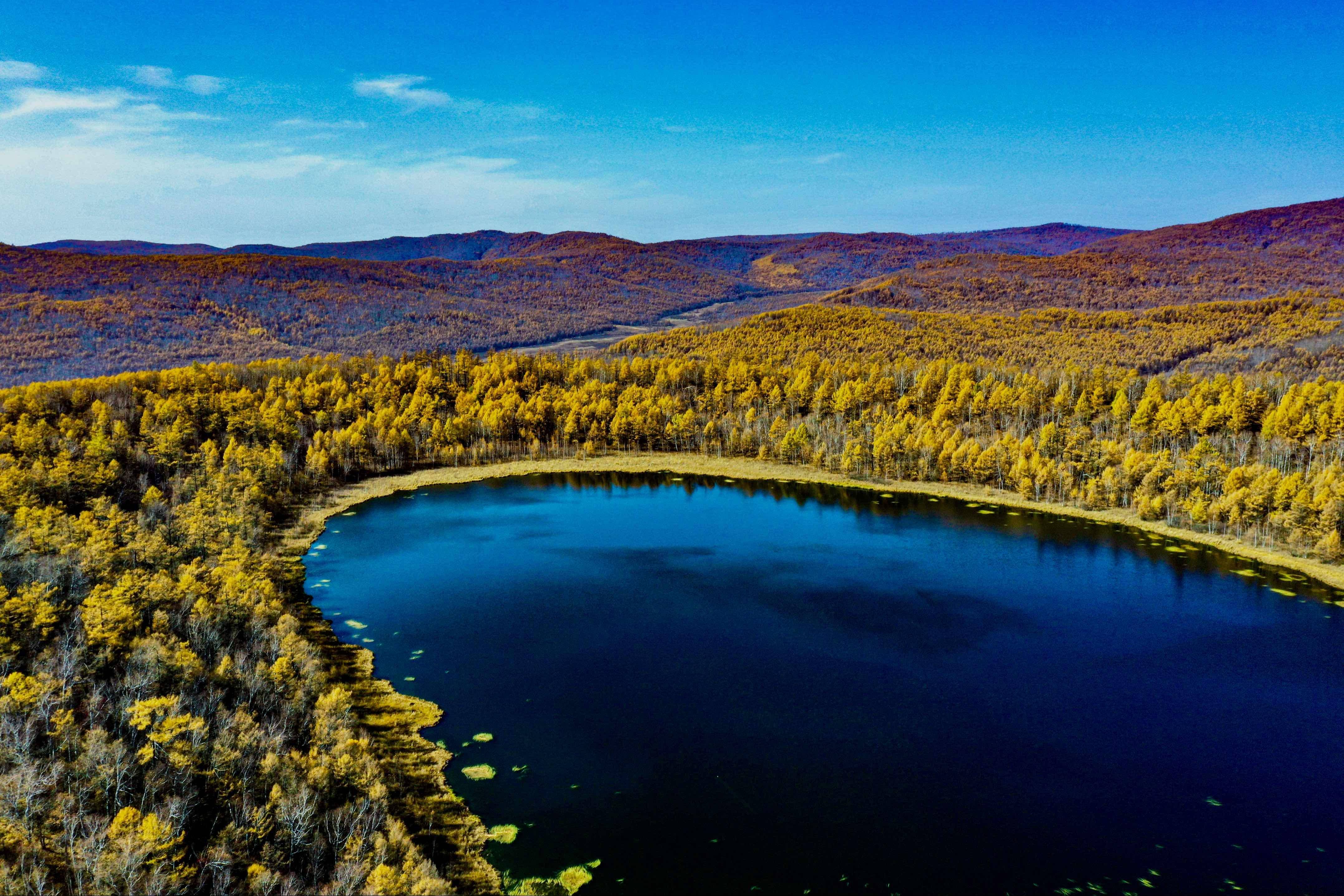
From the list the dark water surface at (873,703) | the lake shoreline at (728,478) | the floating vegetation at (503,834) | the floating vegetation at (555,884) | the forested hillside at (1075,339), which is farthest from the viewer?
the forested hillside at (1075,339)

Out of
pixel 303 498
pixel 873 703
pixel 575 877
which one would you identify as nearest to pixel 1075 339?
pixel 873 703

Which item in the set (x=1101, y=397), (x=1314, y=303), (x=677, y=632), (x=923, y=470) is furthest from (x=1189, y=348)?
(x=677, y=632)

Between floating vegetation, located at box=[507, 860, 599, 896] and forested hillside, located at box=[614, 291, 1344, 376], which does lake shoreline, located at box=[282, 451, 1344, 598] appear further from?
floating vegetation, located at box=[507, 860, 599, 896]

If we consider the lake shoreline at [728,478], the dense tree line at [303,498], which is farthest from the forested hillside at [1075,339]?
the lake shoreline at [728,478]

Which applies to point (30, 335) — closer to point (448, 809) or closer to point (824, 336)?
point (824, 336)

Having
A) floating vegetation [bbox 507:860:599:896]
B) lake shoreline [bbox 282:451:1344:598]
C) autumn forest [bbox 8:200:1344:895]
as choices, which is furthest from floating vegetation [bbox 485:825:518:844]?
lake shoreline [bbox 282:451:1344:598]

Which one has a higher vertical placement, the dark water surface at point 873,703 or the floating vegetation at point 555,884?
the floating vegetation at point 555,884

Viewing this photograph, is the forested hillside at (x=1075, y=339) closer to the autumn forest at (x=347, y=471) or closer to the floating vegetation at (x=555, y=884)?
the autumn forest at (x=347, y=471)
